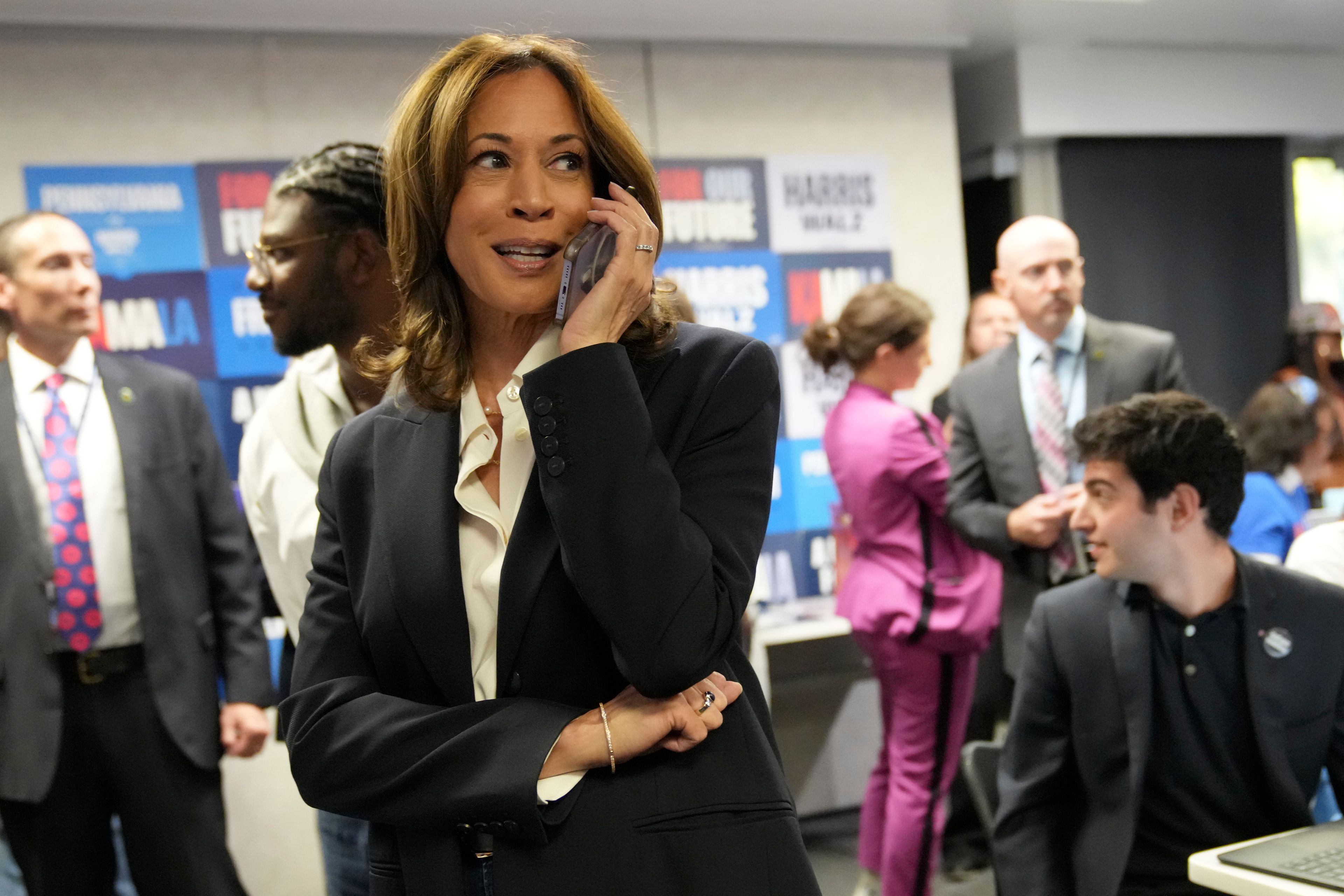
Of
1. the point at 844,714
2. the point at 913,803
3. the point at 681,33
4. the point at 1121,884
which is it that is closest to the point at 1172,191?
the point at 681,33

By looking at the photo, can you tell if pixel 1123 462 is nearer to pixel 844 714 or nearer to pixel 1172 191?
pixel 844 714

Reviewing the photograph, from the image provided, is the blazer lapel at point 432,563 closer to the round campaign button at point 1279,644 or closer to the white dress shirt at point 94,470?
the round campaign button at point 1279,644

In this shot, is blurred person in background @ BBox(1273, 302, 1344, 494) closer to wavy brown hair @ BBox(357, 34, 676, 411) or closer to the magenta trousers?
the magenta trousers

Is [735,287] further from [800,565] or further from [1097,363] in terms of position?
[1097,363]

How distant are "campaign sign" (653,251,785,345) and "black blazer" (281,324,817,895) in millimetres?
4070

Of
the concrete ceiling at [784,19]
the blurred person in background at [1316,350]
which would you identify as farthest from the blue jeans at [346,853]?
the blurred person in background at [1316,350]

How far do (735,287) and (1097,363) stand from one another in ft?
6.60

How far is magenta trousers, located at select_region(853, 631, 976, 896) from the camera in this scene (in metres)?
3.77

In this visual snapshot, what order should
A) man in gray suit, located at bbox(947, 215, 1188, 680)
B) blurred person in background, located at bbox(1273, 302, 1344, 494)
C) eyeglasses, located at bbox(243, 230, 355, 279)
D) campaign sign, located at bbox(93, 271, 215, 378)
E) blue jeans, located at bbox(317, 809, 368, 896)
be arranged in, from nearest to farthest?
1. blue jeans, located at bbox(317, 809, 368, 896)
2. eyeglasses, located at bbox(243, 230, 355, 279)
3. man in gray suit, located at bbox(947, 215, 1188, 680)
4. campaign sign, located at bbox(93, 271, 215, 378)
5. blurred person in background, located at bbox(1273, 302, 1344, 494)

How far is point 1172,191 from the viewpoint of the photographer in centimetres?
639

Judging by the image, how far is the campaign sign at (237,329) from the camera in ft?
15.2

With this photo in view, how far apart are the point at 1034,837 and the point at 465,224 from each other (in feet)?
5.23

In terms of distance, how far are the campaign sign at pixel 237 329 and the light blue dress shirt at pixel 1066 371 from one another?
8.63 feet

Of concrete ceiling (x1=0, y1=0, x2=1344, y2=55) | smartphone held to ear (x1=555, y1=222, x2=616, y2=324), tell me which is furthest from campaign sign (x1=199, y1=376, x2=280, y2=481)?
smartphone held to ear (x1=555, y1=222, x2=616, y2=324)
